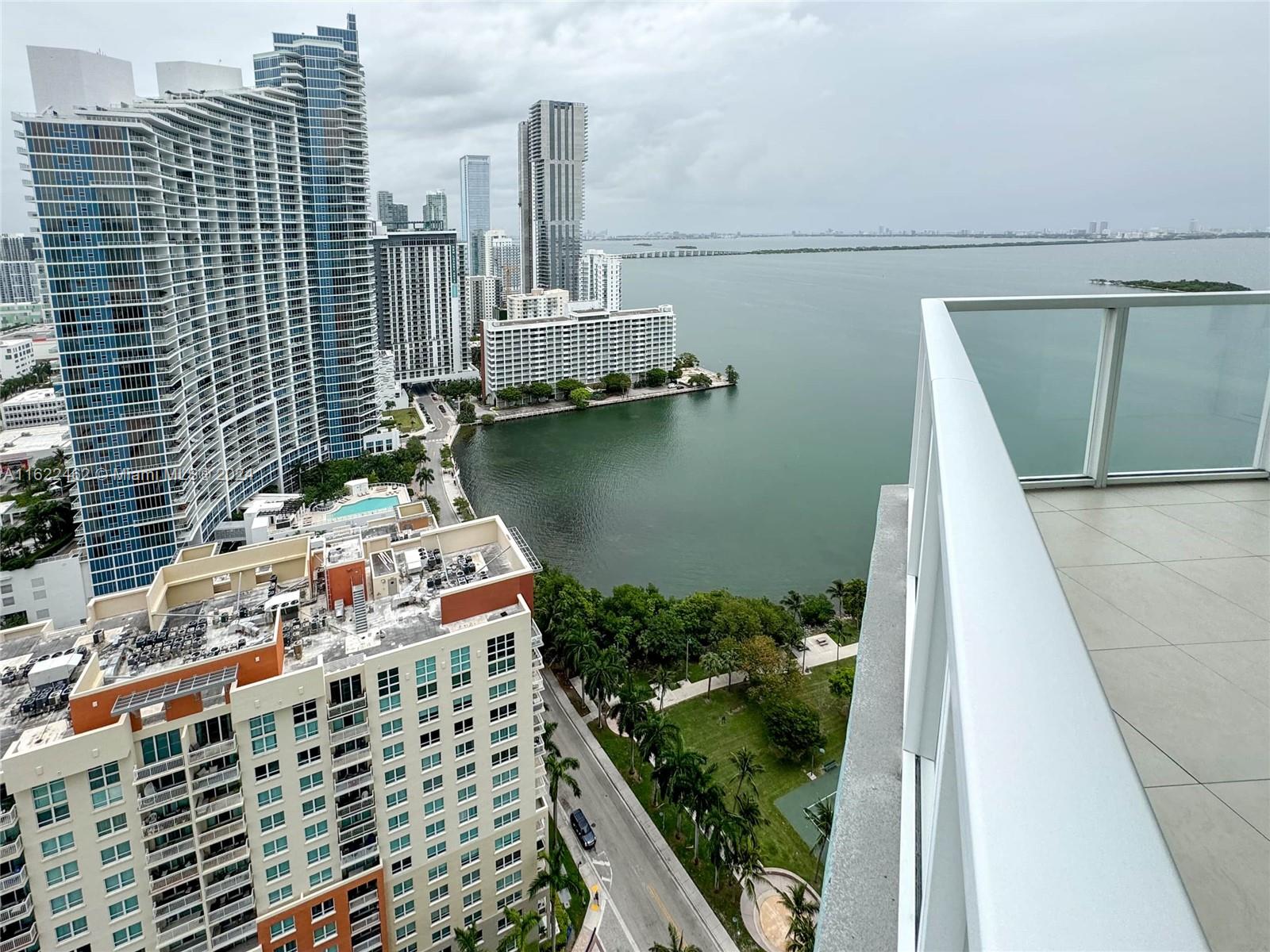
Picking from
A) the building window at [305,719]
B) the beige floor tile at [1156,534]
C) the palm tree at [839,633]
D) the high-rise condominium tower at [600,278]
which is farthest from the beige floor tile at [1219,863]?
the high-rise condominium tower at [600,278]

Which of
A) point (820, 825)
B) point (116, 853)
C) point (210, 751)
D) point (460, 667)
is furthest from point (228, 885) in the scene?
point (820, 825)

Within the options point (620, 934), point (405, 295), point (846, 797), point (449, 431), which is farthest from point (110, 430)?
point (405, 295)

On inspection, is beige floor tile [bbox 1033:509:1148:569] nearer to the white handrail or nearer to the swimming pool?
the white handrail

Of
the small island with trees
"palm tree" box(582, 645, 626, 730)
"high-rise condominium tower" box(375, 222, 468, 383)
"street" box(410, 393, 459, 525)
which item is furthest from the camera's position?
"high-rise condominium tower" box(375, 222, 468, 383)

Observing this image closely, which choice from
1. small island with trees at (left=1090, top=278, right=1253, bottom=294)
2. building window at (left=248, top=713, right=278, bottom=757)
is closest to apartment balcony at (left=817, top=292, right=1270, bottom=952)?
small island with trees at (left=1090, top=278, right=1253, bottom=294)

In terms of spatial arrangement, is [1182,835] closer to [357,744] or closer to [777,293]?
[357,744]

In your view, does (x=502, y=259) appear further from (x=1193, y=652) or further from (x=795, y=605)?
(x=1193, y=652)
